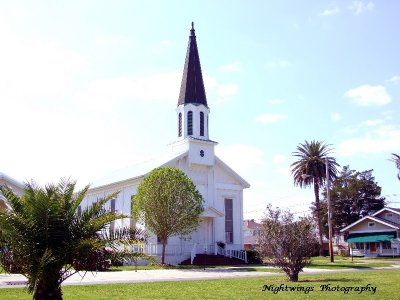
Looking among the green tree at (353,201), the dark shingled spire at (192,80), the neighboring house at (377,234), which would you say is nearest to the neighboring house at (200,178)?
the dark shingled spire at (192,80)

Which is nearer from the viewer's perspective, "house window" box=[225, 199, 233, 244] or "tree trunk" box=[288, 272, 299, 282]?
"tree trunk" box=[288, 272, 299, 282]

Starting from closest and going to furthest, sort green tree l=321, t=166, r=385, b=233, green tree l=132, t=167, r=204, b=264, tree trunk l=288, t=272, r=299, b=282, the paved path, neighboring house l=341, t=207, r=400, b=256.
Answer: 1. the paved path
2. tree trunk l=288, t=272, r=299, b=282
3. green tree l=132, t=167, r=204, b=264
4. neighboring house l=341, t=207, r=400, b=256
5. green tree l=321, t=166, r=385, b=233

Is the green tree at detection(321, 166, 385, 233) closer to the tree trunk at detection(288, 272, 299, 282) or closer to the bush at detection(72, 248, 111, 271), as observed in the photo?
the tree trunk at detection(288, 272, 299, 282)

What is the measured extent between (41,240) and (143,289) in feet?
20.2

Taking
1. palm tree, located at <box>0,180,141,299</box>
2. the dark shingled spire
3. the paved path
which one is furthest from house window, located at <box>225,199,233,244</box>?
palm tree, located at <box>0,180,141,299</box>

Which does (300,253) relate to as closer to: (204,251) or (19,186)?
(19,186)

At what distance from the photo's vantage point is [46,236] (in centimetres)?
1203

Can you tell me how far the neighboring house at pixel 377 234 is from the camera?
206 feet

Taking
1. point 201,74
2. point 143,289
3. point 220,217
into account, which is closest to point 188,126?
point 201,74

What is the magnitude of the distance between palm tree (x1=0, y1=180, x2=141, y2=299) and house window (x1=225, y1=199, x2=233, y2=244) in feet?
108

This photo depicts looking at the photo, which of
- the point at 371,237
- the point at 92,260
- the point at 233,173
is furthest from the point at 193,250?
the point at 371,237

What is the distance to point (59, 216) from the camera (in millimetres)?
12242

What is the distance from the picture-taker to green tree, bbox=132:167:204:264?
35.1 m

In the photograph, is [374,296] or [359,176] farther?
[359,176]
